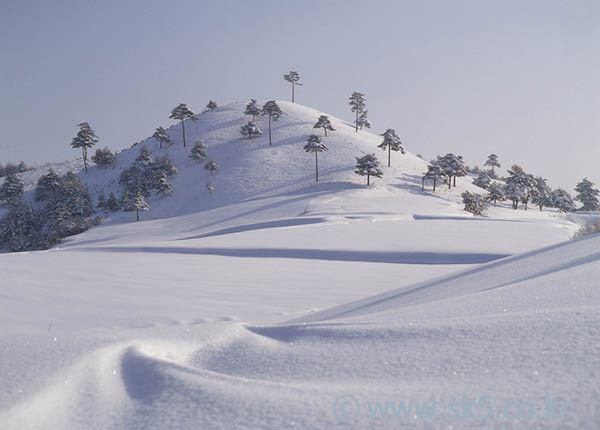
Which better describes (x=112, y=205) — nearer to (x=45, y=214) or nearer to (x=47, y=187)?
(x=45, y=214)

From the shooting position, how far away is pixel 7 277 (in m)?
5.39

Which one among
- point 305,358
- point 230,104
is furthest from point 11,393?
point 230,104

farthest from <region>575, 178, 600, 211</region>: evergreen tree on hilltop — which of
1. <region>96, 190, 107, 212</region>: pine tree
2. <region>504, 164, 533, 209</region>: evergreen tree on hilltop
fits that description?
<region>96, 190, 107, 212</region>: pine tree

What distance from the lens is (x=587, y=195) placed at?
54.0 metres

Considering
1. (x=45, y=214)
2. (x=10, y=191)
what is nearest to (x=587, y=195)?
(x=45, y=214)

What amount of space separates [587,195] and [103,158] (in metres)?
83.2

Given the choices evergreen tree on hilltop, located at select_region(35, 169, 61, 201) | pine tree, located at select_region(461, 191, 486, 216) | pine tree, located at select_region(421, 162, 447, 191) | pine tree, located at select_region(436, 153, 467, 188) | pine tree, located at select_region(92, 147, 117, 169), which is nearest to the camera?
pine tree, located at select_region(461, 191, 486, 216)

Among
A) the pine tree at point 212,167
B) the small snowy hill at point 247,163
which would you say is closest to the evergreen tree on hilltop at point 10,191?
the small snowy hill at point 247,163

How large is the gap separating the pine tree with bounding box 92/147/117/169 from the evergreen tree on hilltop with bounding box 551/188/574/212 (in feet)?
254

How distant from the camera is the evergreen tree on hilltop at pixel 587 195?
5375 centimetres

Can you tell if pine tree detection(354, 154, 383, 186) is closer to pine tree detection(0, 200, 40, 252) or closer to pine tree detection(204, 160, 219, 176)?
pine tree detection(204, 160, 219, 176)

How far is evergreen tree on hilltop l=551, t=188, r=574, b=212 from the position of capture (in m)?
53.2

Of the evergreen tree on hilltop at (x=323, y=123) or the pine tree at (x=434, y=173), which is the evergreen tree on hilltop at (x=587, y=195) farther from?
the evergreen tree on hilltop at (x=323, y=123)

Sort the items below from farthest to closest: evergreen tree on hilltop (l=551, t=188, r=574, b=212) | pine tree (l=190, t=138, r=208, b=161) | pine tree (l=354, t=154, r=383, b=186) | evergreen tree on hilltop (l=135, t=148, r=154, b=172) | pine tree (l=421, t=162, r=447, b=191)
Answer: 1. pine tree (l=190, t=138, r=208, b=161)
2. evergreen tree on hilltop (l=135, t=148, r=154, b=172)
3. evergreen tree on hilltop (l=551, t=188, r=574, b=212)
4. pine tree (l=421, t=162, r=447, b=191)
5. pine tree (l=354, t=154, r=383, b=186)
